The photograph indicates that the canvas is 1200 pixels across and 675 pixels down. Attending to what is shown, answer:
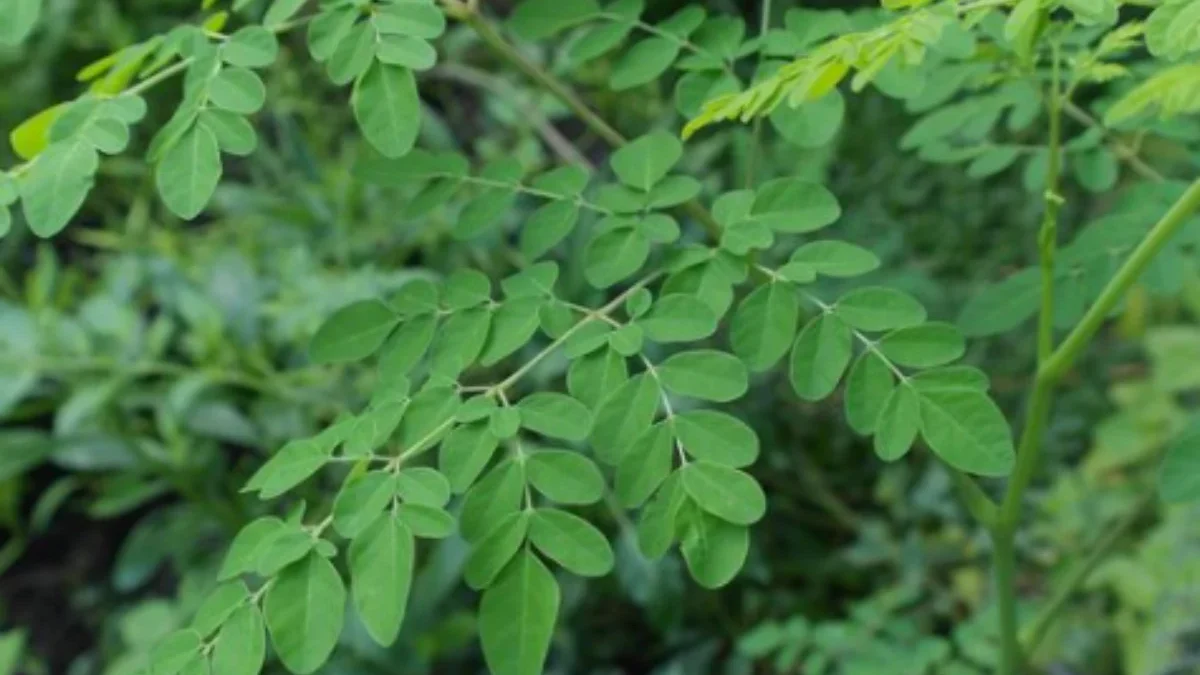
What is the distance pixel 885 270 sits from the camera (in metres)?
2.26

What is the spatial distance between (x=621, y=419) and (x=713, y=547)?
99 millimetres

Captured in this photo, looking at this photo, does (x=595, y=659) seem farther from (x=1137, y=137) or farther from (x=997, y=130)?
(x=1137, y=137)

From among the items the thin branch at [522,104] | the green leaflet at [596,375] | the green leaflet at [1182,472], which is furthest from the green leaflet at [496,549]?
the thin branch at [522,104]

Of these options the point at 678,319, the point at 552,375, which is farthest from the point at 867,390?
the point at 552,375

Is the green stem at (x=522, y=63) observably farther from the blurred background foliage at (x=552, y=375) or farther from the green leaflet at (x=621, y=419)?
the blurred background foliage at (x=552, y=375)

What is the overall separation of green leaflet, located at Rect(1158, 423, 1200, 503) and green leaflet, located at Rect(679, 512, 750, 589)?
313 millimetres

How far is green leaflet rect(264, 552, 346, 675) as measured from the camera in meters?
0.94

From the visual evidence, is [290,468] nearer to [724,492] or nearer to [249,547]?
[249,547]

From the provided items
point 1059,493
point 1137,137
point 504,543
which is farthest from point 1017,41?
point 1059,493

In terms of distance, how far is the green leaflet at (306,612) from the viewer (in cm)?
94

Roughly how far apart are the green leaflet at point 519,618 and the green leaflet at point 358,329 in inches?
10.0

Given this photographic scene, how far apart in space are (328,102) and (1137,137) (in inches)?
67.9

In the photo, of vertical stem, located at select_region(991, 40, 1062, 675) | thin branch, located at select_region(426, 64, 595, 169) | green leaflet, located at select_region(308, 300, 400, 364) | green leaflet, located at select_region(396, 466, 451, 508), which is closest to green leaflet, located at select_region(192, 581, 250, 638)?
green leaflet, located at select_region(396, 466, 451, 508)

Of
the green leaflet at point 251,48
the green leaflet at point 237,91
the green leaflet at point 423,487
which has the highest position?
the green leaflet at point 251,48
